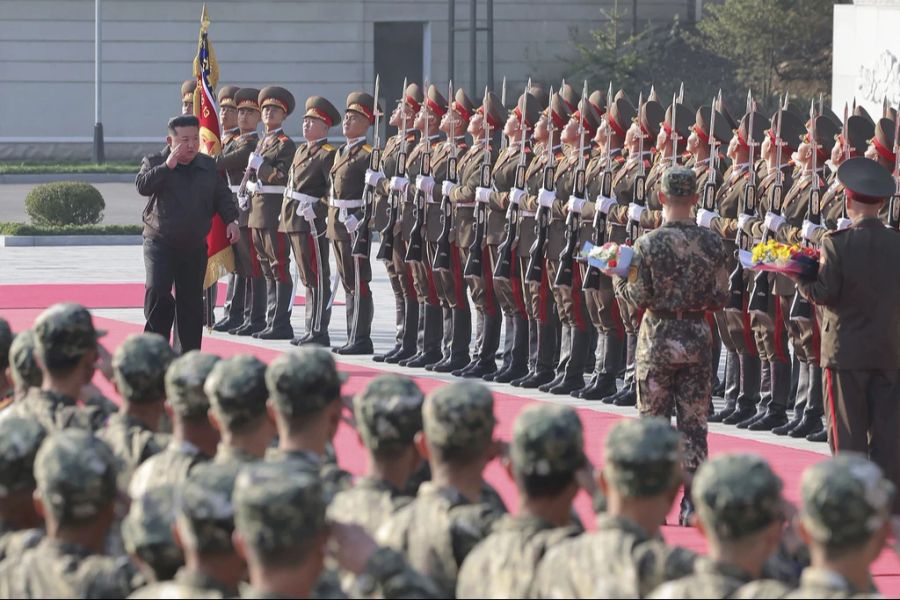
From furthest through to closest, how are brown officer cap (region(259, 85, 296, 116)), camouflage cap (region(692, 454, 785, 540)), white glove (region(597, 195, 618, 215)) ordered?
1. brown officer cap (region(259, 85, 296, 116))
2. white glove (region(597, 195, 618, 215))
3. camouflage cap (region(692, 454, 785, 540))

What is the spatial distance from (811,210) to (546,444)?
679cm

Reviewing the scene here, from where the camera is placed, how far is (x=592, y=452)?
35.6ft

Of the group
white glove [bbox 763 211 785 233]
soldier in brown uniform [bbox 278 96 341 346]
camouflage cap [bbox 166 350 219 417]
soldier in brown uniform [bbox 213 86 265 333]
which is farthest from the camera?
soldier in brown uniform [bbox 213 86 265 333]

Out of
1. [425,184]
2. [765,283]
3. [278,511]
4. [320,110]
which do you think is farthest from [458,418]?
[320,110]

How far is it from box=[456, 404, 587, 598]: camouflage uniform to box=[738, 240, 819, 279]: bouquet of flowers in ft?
14.9

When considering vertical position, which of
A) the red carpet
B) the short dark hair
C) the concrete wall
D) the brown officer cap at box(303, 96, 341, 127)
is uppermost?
the concrete wall

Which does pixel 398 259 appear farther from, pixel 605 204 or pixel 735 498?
pixel 735 498

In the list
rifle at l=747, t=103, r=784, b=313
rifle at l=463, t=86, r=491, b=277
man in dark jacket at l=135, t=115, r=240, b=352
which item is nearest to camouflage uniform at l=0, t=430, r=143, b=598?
rifle at l=747, t=103, r=784, b=313

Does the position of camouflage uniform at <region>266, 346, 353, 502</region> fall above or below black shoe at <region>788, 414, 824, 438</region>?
above

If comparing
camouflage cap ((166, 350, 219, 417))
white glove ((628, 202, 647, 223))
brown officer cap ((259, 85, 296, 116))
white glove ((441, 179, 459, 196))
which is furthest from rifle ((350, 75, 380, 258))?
camouflage cap ((166, 350, 219, 417))

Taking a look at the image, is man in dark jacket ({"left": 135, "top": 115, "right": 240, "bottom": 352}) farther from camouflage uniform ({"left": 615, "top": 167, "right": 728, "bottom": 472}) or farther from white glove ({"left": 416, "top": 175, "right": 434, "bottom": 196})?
camouflage uniform ({"left": 615, "top": 167, "right": 728, "bottom": 472})

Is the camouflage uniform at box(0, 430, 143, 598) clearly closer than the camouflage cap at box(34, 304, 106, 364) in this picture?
Yes

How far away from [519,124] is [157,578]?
921cm

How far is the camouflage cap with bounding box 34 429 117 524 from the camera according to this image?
4.56 metres
